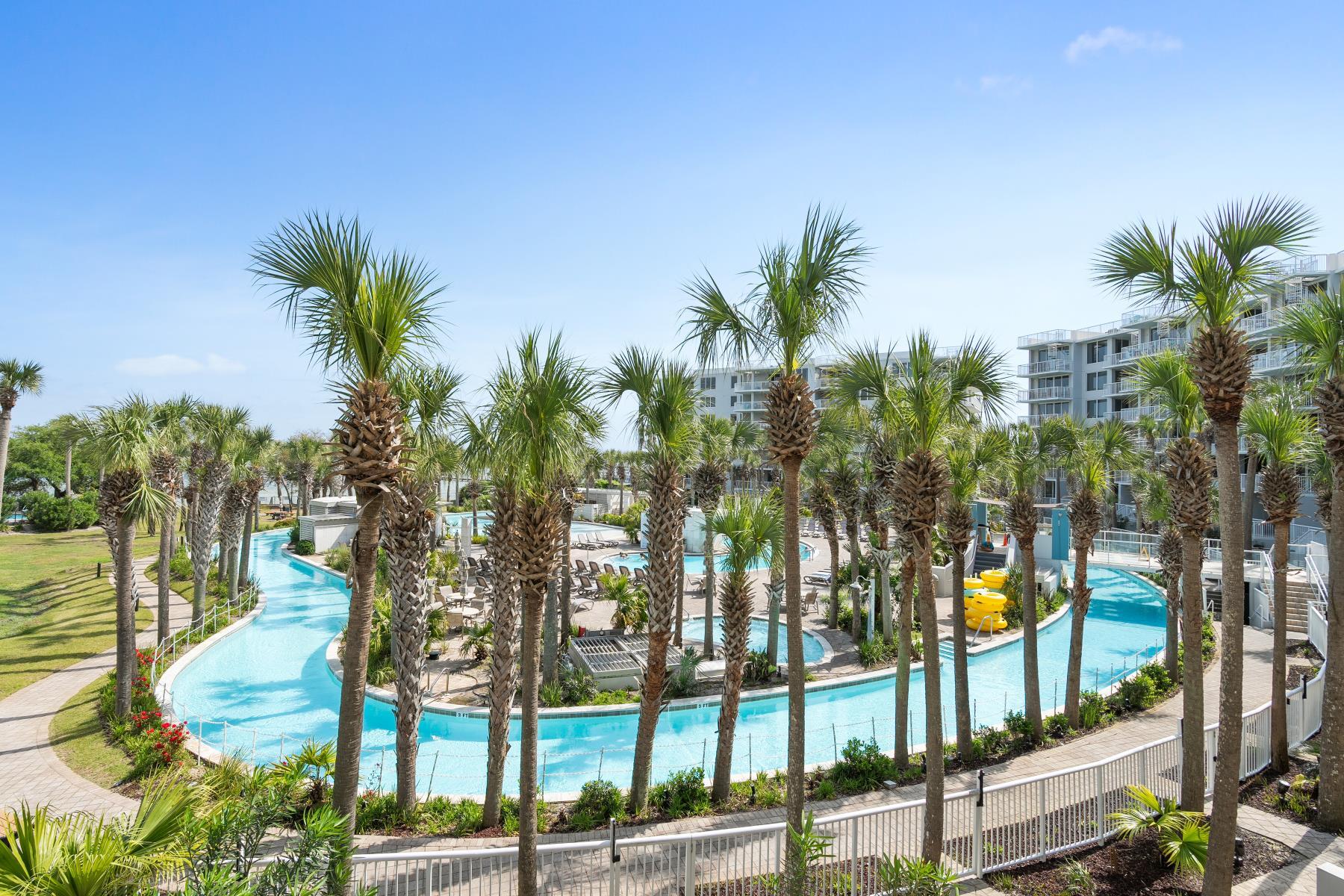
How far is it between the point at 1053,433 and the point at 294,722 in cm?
1852

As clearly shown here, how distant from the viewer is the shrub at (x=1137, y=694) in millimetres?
15539

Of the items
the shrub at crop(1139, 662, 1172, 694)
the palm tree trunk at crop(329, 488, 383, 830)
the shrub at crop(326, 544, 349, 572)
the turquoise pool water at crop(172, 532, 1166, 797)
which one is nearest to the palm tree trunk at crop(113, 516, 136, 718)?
the turquoise pool water at crop(172, 532, 1166, 797)

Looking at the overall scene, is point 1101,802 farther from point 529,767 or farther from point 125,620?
point 125,620

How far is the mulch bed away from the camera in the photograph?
333 inches

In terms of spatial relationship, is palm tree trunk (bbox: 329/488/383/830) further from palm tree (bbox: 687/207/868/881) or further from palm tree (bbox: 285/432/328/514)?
palm tree (bbox: 285/432/328/514)

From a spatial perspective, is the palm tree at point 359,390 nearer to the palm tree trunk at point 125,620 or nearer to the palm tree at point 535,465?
the palm tree at point 535,465

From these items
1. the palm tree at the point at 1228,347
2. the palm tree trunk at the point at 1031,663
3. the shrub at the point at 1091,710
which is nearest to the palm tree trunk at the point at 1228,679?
the palm tree at the point at 1228,347

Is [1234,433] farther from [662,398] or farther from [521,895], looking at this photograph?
[521,895]

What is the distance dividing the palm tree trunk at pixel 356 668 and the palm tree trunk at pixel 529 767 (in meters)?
1.55

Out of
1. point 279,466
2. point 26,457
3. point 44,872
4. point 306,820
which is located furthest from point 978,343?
point 26,457

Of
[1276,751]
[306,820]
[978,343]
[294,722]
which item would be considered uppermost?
[978,343]


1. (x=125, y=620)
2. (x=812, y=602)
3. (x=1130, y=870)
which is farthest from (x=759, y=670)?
(x=125, y=620)

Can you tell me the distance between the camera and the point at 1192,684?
29.8 feet

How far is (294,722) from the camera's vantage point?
16.3 meters
